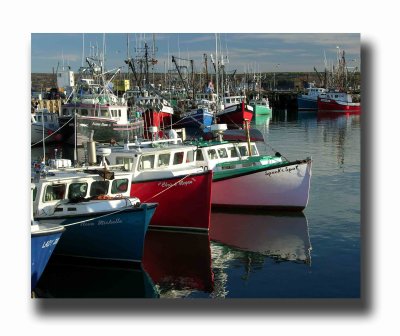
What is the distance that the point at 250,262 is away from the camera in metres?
10.5

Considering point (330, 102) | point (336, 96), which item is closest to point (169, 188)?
point (336, 96)

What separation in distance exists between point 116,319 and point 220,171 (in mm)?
6685

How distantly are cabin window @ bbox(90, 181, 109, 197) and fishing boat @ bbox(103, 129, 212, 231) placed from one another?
4.13 feet

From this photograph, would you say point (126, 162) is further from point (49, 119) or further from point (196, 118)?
point (196, 118)

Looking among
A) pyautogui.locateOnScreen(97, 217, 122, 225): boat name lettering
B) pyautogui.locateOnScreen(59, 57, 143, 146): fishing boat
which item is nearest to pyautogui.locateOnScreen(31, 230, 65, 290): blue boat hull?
pyautogui.locateOnScreen(97, 217, 122, 225): boat name lettering

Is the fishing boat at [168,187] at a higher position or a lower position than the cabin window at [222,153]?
lower

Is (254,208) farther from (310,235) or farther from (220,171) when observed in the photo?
(310,235)

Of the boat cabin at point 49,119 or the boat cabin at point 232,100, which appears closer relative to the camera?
the boat cabin at point 49,119

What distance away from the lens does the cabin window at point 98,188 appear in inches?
400

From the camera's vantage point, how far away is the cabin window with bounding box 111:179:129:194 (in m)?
10.4

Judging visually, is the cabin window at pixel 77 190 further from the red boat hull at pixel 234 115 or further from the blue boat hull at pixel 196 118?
the red boat hull at pixel 234 115

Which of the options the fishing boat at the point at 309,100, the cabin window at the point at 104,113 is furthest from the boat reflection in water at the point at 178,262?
the fishing boat at the point at 309,100

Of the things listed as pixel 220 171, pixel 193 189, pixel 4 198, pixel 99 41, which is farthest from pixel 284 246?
pixel 4 198

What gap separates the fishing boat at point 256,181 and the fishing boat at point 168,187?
122 cm
